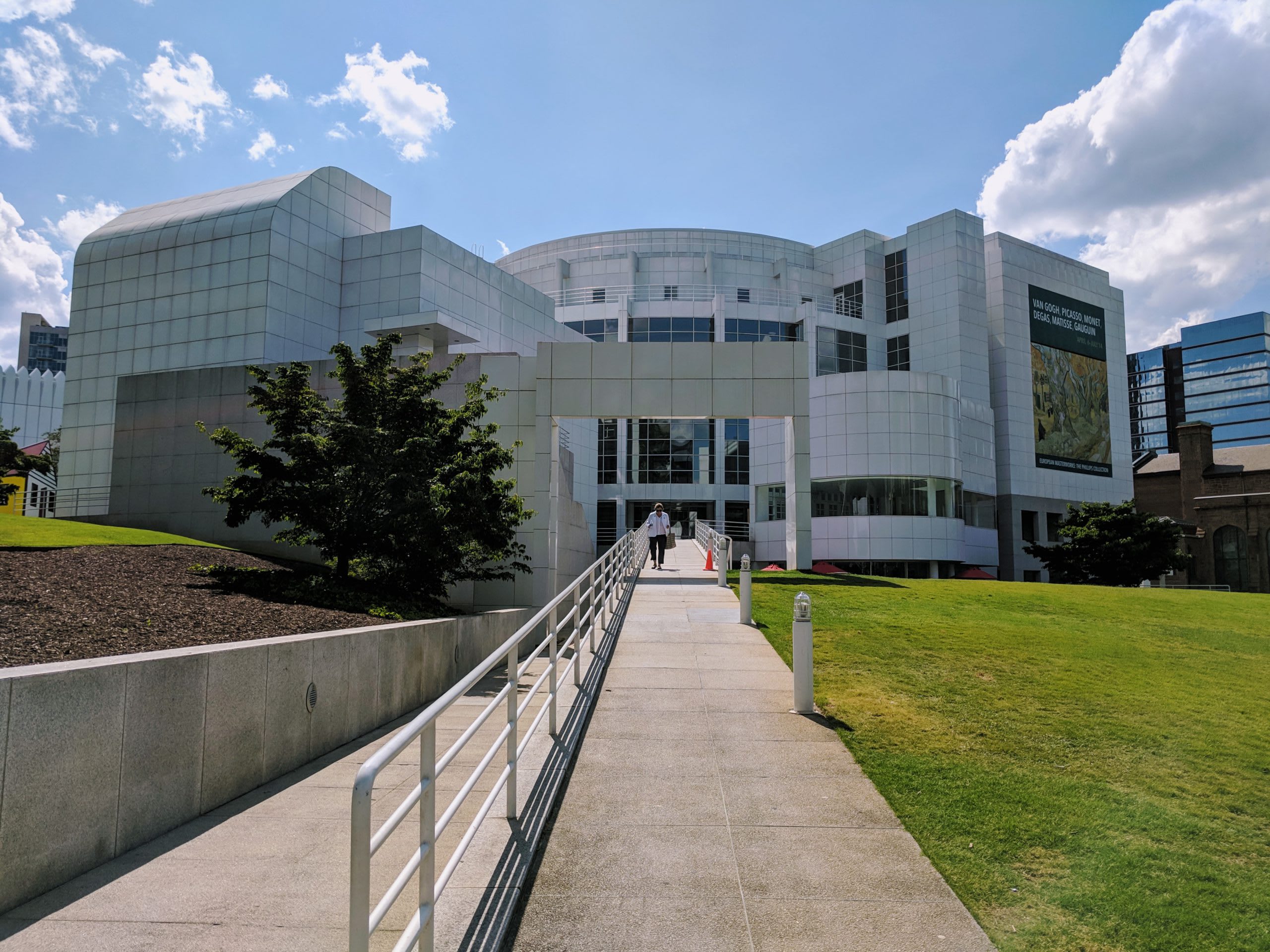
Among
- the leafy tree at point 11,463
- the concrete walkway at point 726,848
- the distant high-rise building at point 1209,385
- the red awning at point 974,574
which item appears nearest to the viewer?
the concrete walkway at point 726,848

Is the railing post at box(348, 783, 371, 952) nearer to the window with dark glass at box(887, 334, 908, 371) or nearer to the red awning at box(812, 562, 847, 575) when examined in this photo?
the red awning at box(812, 562, 847, 575)

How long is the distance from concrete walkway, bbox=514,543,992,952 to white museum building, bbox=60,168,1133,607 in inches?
477

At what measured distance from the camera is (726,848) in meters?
5.40

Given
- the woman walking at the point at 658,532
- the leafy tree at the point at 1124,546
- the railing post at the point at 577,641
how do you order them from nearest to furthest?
the railing post at the point at 577,641, the woman walking at the point at 658,532, the leafy tree at the point at 1124,546

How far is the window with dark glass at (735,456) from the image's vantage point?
5491 cm

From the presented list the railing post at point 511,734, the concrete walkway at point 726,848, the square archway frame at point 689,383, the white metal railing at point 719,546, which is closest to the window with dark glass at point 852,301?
the white metal railing at point 719,546

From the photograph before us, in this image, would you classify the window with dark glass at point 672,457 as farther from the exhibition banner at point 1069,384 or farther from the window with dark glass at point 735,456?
the exhibition banner at point 1069,384

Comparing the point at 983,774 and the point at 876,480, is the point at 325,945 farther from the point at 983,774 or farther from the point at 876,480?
the point at 876,480

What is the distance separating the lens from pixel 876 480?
45625mm

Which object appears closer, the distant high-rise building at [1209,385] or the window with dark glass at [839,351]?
the window with dark glass at [839,351]

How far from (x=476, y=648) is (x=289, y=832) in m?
8.19

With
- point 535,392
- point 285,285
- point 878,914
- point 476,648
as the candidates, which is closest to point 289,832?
point 878,914

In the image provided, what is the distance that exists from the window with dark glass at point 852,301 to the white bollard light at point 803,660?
55.1 meters

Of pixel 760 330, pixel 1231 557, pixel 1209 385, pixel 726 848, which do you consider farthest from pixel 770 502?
pixel 1209 385
